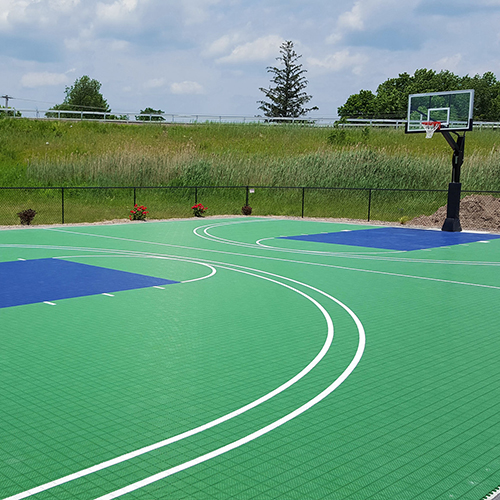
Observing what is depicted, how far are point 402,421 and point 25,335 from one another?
485 cm

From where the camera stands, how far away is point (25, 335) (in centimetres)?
778

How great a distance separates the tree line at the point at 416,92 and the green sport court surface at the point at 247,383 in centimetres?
7280

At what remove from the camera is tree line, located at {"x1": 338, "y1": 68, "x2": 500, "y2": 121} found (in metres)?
84.1

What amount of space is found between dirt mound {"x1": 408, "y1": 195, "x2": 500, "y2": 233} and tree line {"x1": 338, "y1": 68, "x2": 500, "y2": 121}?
187ft

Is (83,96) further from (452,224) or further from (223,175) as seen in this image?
(452,224)

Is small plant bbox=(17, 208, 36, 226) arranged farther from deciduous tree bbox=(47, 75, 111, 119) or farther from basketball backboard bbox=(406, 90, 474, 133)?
deciduous tree bbox=(47, 75, 111, 119)

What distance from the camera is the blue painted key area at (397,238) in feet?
60.4

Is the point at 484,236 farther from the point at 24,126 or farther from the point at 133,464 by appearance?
the point at 24,126

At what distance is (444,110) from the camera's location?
22.2m

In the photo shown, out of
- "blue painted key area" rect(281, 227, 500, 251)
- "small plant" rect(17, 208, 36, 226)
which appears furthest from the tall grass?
"small plant" rect(17, 208, 36, 226)

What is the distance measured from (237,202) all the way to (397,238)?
1153 centimetres

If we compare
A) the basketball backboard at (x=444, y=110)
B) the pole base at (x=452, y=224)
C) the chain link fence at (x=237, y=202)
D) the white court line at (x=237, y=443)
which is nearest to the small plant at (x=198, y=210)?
the chain link fence at (x=237, y=202)

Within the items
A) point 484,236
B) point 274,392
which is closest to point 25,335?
point 274,392

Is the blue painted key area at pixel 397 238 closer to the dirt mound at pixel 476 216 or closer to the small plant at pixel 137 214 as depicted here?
the dirt mound at pixel 476 216
